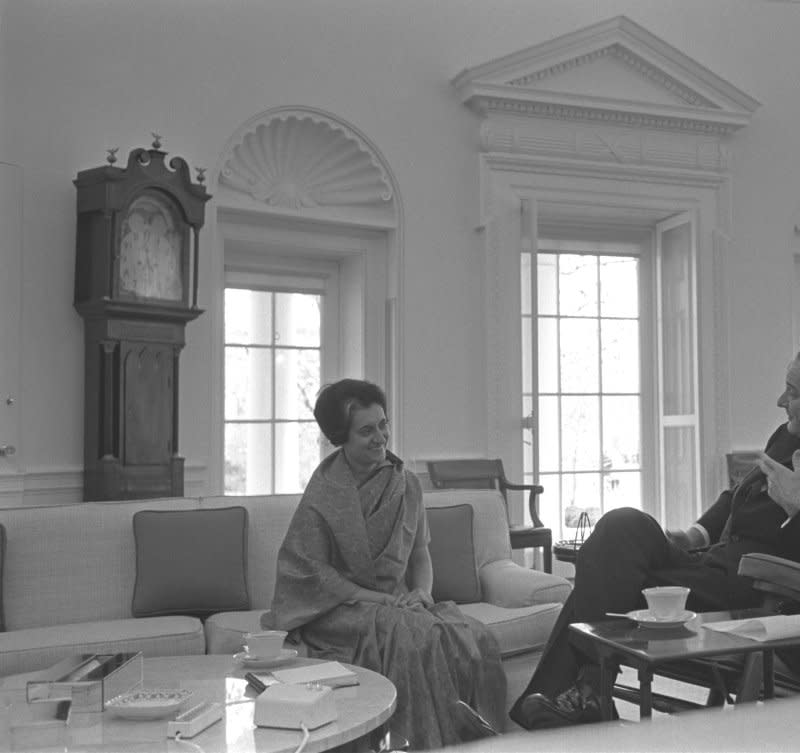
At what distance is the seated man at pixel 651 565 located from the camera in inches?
110

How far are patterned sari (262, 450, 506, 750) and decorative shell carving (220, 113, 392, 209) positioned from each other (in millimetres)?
2521

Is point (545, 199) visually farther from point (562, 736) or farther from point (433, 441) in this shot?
point (562, 736)

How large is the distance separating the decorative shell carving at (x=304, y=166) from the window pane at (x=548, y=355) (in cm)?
132

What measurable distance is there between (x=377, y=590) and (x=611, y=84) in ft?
13.7

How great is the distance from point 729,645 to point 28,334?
12.1 ft

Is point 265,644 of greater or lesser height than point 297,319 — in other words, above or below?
below

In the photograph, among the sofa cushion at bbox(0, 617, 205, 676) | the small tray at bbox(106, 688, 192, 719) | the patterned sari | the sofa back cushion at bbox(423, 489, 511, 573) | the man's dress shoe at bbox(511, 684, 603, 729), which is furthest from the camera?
the sofa back cushion at bbox(423, 489, 511, 573)

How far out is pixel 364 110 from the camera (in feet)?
18.9

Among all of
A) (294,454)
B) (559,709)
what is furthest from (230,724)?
(294,454)

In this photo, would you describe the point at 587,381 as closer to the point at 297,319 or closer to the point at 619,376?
the point at 619,376

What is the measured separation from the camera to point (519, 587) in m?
3.78

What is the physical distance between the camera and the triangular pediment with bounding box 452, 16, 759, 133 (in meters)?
6.01

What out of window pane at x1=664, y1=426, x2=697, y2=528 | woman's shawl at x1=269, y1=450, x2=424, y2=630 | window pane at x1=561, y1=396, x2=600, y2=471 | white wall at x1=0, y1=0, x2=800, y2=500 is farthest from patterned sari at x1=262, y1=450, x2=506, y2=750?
window pane at x1=664, y1=426, x2=697, y2=528

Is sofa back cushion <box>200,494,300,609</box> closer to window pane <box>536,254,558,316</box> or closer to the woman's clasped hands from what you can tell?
the woman's clasped hands
